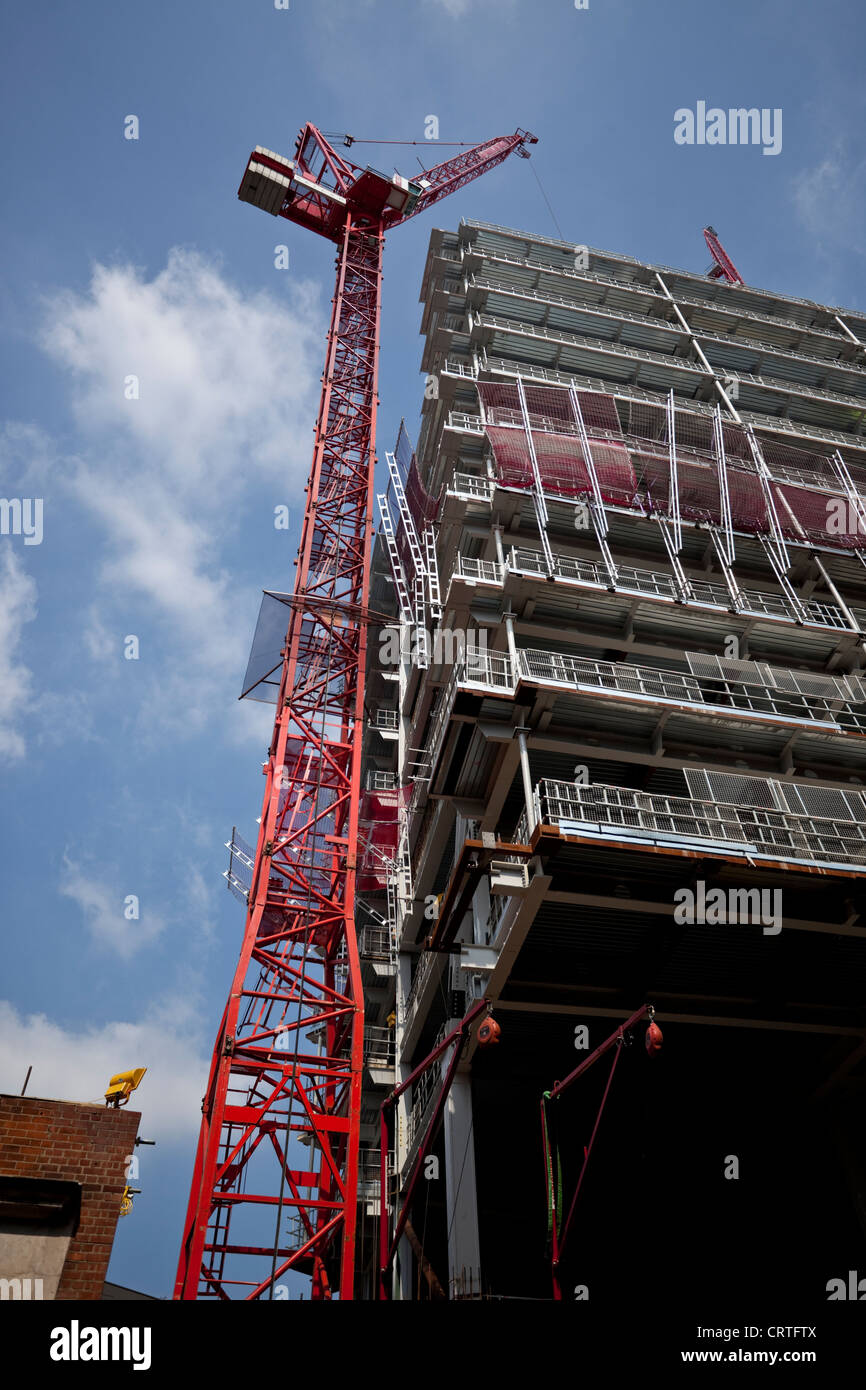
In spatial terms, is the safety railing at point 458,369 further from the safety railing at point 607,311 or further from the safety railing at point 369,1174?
the safety railing at point 369,1174

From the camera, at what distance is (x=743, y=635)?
26688 mm

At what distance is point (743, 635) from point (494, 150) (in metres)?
48.6

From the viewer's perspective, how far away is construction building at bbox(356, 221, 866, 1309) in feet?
64.5

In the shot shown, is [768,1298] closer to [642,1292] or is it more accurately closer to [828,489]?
[642,1292]

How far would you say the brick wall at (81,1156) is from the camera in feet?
38.3

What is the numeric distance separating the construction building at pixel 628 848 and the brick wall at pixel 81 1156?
7.71 meters

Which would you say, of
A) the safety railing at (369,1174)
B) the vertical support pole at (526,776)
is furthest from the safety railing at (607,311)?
the safety railing at (369,1174)

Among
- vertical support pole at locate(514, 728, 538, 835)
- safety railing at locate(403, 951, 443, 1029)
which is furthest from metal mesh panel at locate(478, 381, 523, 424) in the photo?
safety railing at locate(403, 951, 443, 1029)

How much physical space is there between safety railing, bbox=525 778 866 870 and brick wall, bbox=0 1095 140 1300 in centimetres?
1032

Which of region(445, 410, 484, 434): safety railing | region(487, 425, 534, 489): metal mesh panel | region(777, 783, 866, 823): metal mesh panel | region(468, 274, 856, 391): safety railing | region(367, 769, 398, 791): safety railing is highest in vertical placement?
region(468, 274, 856, 391): safety railing

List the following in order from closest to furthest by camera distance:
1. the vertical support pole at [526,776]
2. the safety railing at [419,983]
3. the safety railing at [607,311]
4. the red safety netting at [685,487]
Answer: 1. the vertical support pole at [526,776]
2. the safety railing at [419,983]
3. the red safety netting at [685,487]
4. the safety railing at [607,311]

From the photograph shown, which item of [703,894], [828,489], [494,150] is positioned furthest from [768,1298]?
[494,150]

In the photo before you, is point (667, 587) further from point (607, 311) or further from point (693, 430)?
point (607, 311)

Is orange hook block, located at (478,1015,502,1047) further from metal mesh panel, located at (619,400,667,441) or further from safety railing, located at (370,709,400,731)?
safety railing, located at (370,709,400,731)
